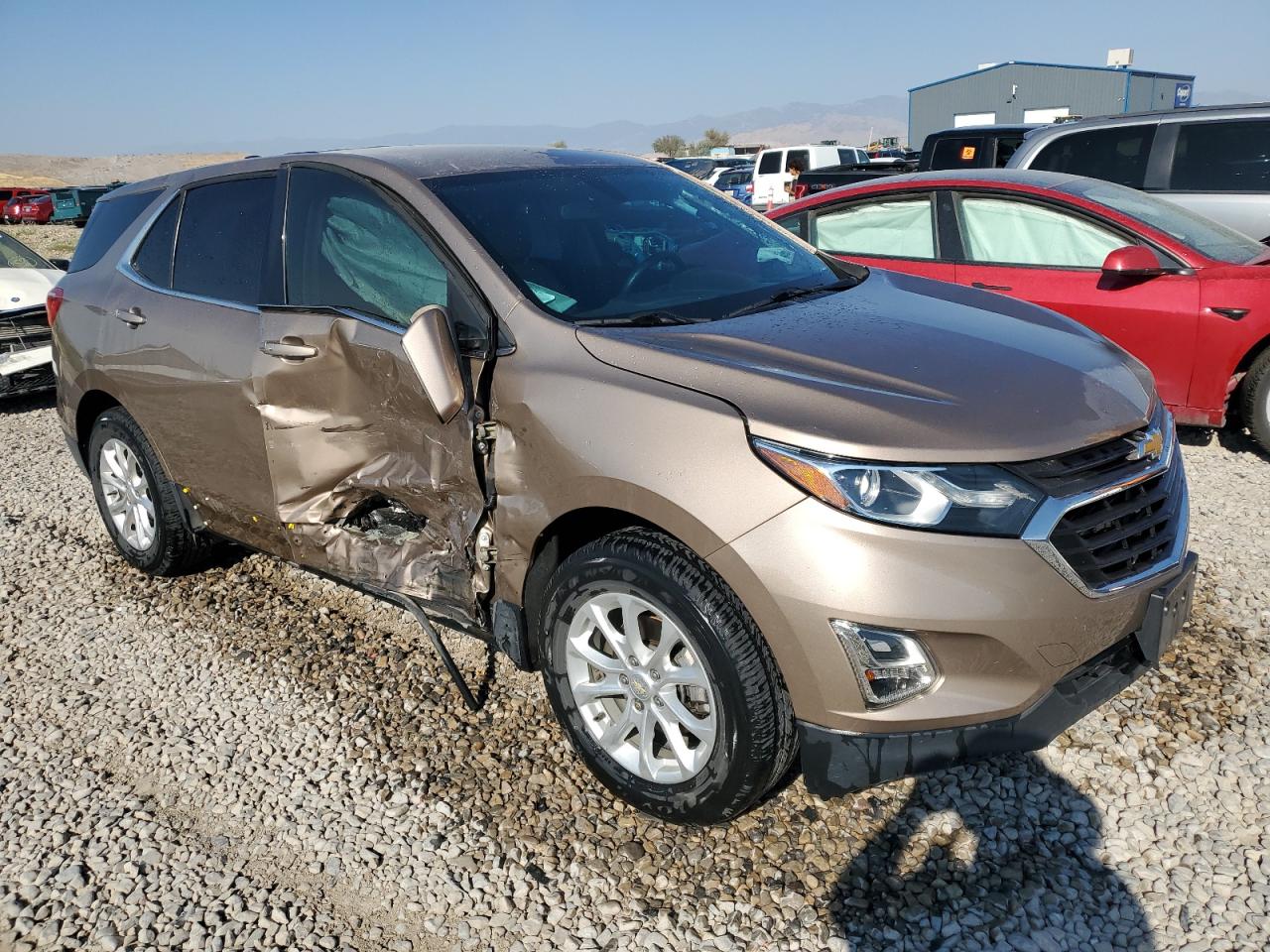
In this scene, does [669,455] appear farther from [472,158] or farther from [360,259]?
[472,158]

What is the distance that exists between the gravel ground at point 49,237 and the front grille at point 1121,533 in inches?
902

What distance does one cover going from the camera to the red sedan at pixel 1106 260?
5195 mm

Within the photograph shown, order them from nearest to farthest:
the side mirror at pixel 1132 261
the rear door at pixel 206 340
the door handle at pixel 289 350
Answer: the door handle at pixel 289 350 → the rear door at pixel 206 340 → the side mirror at pixel 1132 261

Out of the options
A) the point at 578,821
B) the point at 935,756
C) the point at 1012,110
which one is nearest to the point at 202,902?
the point at 578,821

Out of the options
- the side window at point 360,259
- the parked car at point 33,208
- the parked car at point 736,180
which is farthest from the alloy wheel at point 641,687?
the parked car at point 33,208

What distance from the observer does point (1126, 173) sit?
801cm

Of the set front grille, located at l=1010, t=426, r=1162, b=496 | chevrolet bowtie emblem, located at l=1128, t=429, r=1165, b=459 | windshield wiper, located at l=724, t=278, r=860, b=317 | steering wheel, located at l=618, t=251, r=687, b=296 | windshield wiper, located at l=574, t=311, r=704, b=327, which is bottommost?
chevrolet bowtie emblem, located at l=1128, t=429, r=1165, b=459

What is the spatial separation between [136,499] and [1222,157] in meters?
8.08

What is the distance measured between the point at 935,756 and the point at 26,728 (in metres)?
3.13

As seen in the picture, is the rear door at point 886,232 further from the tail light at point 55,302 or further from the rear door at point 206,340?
the tail light at point 55,302

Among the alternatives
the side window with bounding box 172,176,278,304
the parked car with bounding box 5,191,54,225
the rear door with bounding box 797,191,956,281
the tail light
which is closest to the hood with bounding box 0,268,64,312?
the tail light

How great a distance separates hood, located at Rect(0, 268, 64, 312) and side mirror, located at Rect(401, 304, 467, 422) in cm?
703

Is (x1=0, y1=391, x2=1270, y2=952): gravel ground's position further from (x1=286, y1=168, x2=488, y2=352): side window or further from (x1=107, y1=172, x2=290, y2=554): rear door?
(x1=286, y1=168, x2=488, y2=352): side window

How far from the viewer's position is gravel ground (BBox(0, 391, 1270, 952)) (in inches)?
94.4
